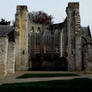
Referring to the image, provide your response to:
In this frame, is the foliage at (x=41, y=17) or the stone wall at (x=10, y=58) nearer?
the stone wall at (x=10, y=58)

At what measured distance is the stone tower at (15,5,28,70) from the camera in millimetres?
28406

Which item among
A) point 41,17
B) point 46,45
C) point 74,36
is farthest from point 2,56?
point 41,17

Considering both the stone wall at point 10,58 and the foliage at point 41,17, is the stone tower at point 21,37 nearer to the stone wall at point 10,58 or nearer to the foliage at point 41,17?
the stone wall at point 10,58

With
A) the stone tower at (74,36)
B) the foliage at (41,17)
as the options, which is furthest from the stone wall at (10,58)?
the foliage at (41,17)

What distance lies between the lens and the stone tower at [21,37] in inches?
1118

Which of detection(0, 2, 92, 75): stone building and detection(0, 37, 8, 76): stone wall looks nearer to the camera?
A: detection(0, 37, 8, 76): stone wall

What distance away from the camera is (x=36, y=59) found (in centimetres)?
3275

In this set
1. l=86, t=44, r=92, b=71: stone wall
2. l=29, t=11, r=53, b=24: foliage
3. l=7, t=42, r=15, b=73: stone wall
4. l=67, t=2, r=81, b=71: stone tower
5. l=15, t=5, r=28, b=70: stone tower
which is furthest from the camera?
l=29, t=11, r=53, b=24: foliage

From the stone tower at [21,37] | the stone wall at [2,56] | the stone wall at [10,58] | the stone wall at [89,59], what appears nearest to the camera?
the stone wall at [2,56]

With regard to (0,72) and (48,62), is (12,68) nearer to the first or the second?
(0,72)

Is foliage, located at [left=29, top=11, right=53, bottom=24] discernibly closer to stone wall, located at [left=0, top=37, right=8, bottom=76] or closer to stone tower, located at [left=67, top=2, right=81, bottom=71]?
stone tower, located at [left=67, top=2, right=81, bottom=71]

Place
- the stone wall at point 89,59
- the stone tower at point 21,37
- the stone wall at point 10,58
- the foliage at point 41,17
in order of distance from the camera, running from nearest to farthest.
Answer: the stone wall at point 10,58 < the stone wall at point 89,59 < the stone tower at point 21,37 < the foliage at point 41,17

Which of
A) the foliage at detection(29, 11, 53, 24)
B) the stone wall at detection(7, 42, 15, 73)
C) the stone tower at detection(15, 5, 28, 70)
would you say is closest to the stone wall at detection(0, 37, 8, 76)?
the stone wall at detection(7, 42, 15, 73)

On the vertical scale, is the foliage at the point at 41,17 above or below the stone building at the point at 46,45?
above
